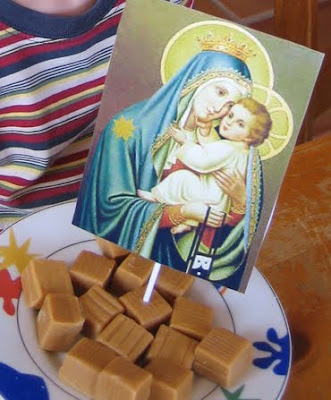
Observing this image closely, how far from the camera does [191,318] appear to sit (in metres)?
0.60

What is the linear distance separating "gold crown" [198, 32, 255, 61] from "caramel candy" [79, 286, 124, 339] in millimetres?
219

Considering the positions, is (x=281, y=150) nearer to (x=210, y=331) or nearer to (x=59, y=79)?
(x=210, y=331)

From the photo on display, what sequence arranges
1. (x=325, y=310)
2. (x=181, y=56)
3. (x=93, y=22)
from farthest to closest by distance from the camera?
(x=93, y=22) < (x=325, y=310) < (x=181, y=56)

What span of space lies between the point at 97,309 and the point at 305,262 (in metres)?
0.23

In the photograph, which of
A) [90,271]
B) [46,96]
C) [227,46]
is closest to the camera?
[227,46]

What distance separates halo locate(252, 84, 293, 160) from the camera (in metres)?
0.51

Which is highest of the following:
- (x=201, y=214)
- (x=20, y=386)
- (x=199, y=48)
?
(x=199, y=48)

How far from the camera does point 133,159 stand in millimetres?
545

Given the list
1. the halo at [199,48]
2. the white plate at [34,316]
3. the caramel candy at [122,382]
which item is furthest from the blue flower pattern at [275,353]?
the halo at [199,48]

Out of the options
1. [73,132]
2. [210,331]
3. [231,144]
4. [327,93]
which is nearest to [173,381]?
[210,331]

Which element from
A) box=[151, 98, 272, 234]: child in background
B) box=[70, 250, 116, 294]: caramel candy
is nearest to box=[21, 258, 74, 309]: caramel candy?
box=[70, 250, 116, 294]: caramel candy

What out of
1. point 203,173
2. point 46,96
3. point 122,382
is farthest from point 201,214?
point 46,96

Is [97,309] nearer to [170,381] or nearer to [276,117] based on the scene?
[170,381]

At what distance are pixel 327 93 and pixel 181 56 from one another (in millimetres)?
712
